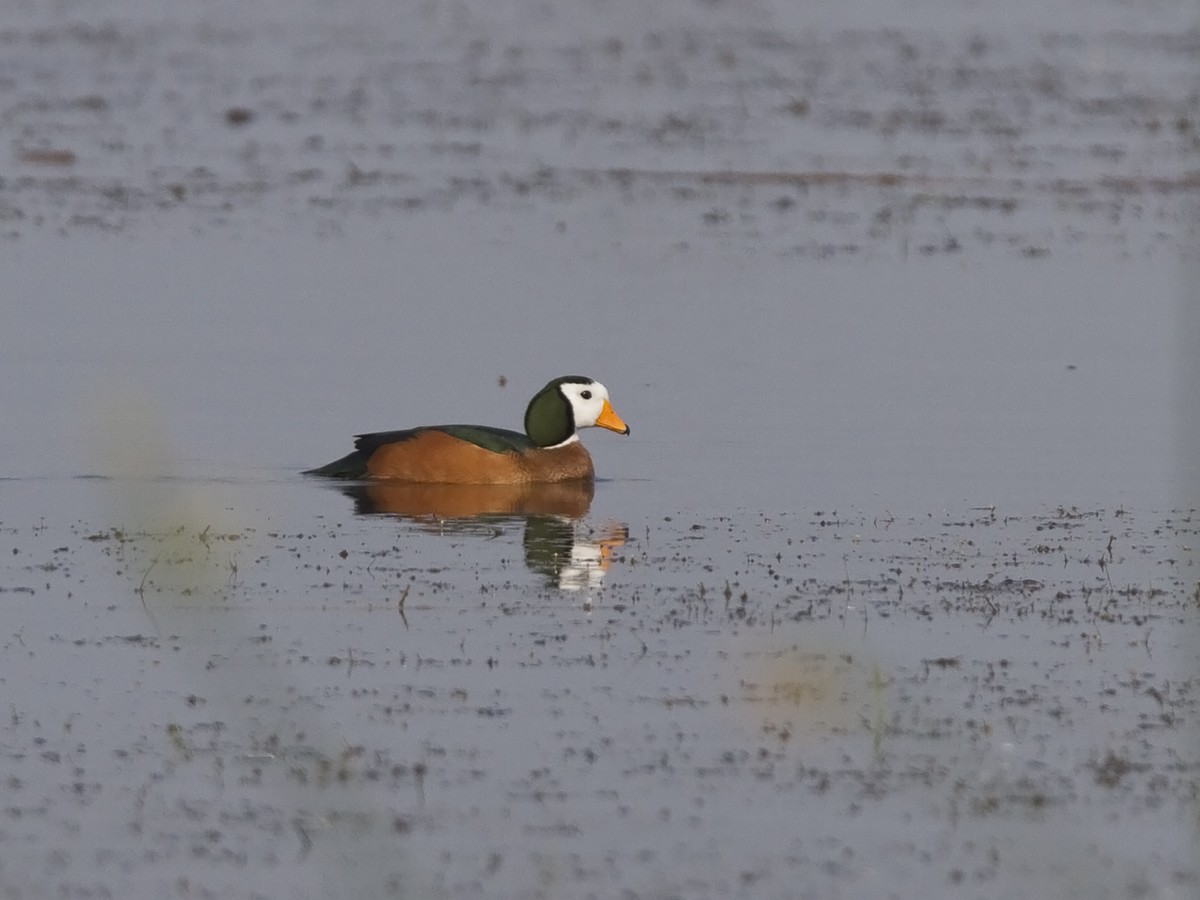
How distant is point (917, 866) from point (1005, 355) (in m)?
8.36

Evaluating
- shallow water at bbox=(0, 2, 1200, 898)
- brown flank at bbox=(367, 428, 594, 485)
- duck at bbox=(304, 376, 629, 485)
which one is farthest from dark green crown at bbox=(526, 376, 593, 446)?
shallow water at bbox=(0, 2, 1200, 898)

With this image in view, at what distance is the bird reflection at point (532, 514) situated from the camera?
954 centimetres

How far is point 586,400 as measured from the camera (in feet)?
39.2

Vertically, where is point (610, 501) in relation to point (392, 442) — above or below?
below

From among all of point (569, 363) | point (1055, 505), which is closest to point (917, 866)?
point (1055, 505)

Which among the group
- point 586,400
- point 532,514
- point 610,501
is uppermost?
point 586,400

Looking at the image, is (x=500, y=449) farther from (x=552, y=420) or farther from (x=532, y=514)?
(x=532, y=514)

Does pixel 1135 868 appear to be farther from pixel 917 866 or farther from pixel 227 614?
pixel 227 614

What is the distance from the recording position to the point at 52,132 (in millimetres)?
21953

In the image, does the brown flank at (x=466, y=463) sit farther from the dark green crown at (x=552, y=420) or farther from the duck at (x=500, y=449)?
the dark green crown at (x=552, y=420)

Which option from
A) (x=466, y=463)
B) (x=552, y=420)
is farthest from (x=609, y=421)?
(x=466, y=463)

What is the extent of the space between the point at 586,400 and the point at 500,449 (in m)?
0.57

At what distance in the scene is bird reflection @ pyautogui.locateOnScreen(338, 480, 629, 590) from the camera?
9539 mm

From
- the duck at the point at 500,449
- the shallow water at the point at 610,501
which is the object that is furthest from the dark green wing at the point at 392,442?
the shallow water at the point at 610,501
